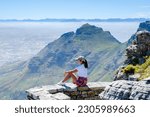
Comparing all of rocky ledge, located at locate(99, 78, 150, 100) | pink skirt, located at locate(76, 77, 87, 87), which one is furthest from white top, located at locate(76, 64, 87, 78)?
rocky ledge, located at locate(99, 78, 150, 100)

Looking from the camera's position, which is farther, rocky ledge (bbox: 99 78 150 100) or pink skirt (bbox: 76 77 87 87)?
pink skirt (bbox: 76 77 87 87)

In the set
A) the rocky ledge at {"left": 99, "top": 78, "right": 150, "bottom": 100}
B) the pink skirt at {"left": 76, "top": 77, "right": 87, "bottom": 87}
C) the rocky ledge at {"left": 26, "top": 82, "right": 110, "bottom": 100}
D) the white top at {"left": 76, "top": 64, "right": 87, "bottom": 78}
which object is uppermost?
the rocky ledge at {"left": 99, "top": 78, "right": 150, "bottom": 100}

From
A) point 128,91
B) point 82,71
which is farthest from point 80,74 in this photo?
point 128,91

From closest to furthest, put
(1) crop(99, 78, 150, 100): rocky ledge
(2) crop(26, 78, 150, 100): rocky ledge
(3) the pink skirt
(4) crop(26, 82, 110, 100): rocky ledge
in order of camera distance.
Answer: (1) crop(99, 78, 150, 100): rocky ledge
(2) crop(26, 78, 150, 100): rocky ledge
(4) crop(26, 82, 110, 100): rocky ledge
(3) the pink skirt

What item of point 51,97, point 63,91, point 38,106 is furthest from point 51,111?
point 63,91

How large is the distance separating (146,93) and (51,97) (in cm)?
1099

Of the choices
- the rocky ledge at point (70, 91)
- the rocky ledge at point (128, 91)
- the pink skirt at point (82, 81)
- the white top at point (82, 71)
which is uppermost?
the rocky ledge at point (128, 91)

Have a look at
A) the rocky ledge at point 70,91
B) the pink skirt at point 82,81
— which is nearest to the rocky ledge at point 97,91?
the rocky ledge at point 70,91

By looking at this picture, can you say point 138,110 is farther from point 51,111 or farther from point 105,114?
point 51,111

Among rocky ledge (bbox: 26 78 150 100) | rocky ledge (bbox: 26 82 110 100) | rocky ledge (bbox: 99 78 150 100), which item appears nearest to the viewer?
rocky ledge (bbox: 99 78 150 100)

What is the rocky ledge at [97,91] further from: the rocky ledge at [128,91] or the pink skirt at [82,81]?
the pink skirt at [82,81]

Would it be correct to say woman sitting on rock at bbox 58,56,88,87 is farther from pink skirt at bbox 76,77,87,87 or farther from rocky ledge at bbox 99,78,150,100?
rocky ledge at bbox 99,78,150,100

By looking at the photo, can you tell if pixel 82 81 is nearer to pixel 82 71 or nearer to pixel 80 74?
pixel 80 74

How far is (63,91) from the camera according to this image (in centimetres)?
2970
